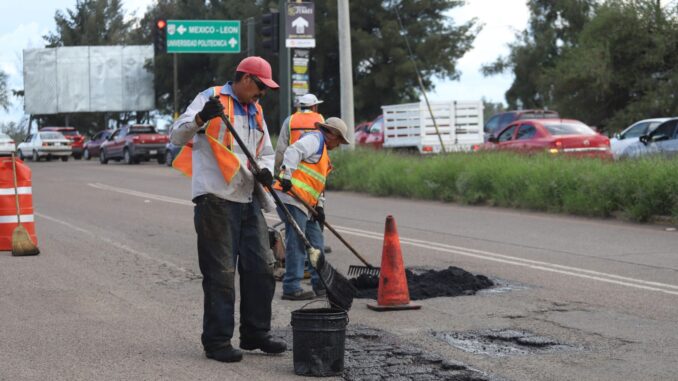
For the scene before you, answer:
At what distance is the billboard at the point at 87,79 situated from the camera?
68250 millimetres

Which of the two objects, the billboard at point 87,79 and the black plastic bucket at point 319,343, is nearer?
the black plastic bucket at point 319,343

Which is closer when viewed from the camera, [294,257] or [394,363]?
[394,363]

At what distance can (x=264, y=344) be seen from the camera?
741 centimetres

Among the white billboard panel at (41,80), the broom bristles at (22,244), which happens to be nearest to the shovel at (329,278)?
the broom bristles at (22,244)

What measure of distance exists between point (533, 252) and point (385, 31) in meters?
42.3

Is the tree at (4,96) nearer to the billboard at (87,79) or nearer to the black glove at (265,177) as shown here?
the billboard at (87,79)

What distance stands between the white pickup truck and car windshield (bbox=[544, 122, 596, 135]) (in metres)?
5.82

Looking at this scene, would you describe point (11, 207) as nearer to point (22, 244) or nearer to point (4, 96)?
point (22, 244)

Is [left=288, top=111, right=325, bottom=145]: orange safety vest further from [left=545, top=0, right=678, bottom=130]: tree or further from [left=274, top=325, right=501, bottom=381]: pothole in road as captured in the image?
[left=545, top=0, right=678, bottom=130]: tree

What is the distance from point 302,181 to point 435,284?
166 cm

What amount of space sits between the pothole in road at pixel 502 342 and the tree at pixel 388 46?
153 ft

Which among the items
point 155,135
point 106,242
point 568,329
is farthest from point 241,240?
point 155,135

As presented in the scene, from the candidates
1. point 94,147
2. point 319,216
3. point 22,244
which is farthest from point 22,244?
point 94,147

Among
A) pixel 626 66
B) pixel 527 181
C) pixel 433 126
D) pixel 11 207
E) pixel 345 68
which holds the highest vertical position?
pixel 626 66
